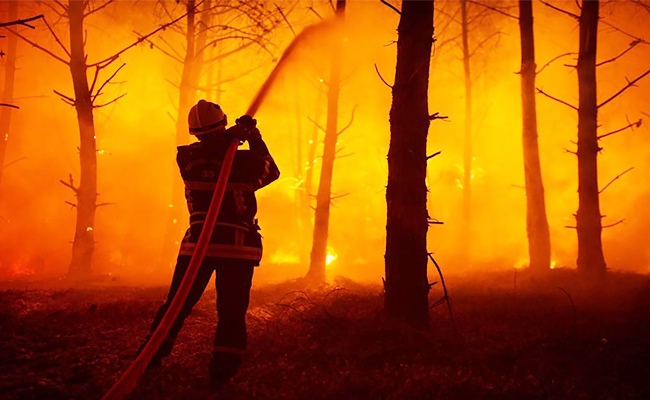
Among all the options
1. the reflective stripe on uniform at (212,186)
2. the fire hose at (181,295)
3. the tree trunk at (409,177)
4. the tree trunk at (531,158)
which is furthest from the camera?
the tree trunk at (531,158)

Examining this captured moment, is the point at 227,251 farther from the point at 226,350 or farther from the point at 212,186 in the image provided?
the point at 226,350

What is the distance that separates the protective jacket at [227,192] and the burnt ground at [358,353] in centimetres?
108

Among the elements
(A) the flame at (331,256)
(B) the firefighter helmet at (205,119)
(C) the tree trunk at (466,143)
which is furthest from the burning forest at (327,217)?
(A) the flame at (331,256)

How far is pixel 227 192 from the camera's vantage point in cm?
407

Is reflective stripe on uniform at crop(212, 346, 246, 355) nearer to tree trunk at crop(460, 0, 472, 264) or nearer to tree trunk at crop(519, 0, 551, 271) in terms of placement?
tree trunk at crop(519, 0, 551, 271)

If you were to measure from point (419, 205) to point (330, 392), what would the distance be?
87.7 inches

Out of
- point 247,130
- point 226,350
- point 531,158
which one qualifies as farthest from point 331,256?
point 226,350

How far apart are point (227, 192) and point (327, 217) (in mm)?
7317

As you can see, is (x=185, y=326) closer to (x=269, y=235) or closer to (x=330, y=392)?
(x=330, y=392)

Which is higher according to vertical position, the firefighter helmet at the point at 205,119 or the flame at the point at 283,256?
the firefighter helmet at the point at 205,119

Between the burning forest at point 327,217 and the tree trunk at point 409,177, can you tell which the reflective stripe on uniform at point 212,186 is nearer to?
the burning forest at point 327,217

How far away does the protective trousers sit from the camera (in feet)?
12.4

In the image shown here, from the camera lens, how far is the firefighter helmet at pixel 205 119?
421 cm

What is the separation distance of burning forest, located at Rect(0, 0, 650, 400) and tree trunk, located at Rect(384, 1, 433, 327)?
2cm
